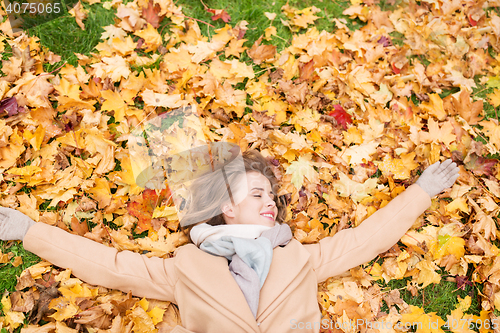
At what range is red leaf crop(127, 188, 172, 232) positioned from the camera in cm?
259

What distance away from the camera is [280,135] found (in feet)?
9.34

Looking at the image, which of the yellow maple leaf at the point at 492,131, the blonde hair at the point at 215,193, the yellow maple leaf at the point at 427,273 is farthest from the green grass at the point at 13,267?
the yellow maple leaf at the point at 492,131

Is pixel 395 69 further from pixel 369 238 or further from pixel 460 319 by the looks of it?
pixel 460 319

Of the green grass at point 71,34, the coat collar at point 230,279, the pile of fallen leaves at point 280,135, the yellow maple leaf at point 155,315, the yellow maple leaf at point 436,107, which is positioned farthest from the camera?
the yellow maple leaf at point 436,107

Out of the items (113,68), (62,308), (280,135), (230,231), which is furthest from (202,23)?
(62,308)

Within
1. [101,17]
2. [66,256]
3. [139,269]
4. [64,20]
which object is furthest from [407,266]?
[64,20]

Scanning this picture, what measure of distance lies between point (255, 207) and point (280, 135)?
76 centimetres

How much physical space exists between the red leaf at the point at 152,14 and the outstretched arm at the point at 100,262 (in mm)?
2145

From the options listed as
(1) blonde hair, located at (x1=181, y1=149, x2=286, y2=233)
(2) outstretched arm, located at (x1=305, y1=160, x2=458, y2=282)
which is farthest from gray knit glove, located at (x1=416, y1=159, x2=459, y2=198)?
(1) blonde hair, located at (x1=181, y1=149, x2=286, y2=233)

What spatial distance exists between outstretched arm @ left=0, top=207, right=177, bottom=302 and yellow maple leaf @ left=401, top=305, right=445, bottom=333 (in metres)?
1.93

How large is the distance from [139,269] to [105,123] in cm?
134

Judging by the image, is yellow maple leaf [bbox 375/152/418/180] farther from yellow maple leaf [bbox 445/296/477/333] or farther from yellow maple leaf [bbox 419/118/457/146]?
yellow maple leaf [bbox 445/296/477/333]

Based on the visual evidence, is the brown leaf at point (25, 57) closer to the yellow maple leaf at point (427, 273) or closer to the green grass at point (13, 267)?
the green grass at point (13, 267)

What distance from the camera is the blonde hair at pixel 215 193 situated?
8.49ft
